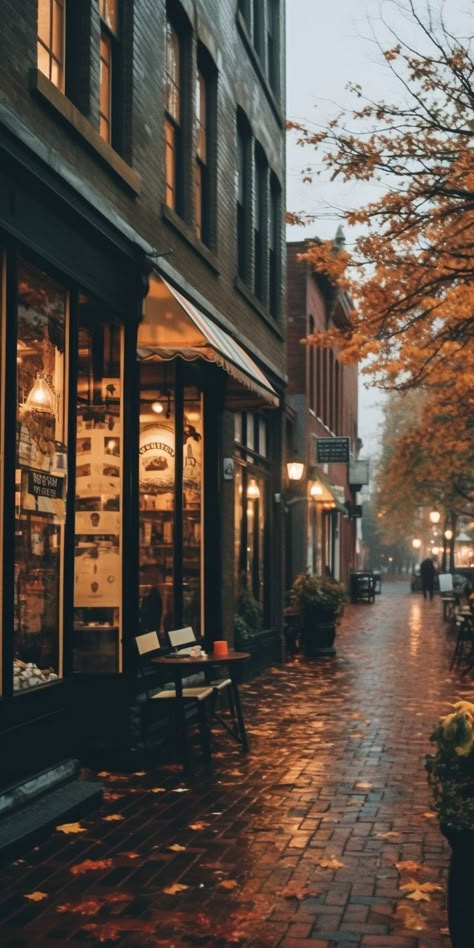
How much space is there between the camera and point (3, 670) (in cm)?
711

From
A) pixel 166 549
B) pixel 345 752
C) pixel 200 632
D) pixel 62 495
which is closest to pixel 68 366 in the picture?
pixel 62 495

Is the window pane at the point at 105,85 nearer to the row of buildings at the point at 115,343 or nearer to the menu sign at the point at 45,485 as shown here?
the row of buildings at the point at 115,343

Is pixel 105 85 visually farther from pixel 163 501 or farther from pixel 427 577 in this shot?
pixel 427 577

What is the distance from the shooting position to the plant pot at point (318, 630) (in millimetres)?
19594

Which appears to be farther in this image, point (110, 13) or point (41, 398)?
point (110, 13)

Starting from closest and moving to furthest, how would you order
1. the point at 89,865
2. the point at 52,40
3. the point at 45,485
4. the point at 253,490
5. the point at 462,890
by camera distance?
the point at 462,890, the point at 89,865, the point at 45,485, the point at 52,40, the point at 253,490

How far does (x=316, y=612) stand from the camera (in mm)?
19594

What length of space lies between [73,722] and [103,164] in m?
4.28

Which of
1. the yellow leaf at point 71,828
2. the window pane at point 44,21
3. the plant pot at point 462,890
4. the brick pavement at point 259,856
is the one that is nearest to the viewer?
the plant pot at point 462,890

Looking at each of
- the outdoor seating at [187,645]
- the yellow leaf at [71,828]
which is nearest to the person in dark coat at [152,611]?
the outdoor seating at [187,645]

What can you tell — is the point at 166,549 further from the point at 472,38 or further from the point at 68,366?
the point at 472,38

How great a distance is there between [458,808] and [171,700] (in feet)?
16.2

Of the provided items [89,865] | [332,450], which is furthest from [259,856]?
[332,450]

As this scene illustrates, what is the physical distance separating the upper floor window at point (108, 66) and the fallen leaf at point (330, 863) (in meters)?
6.15
